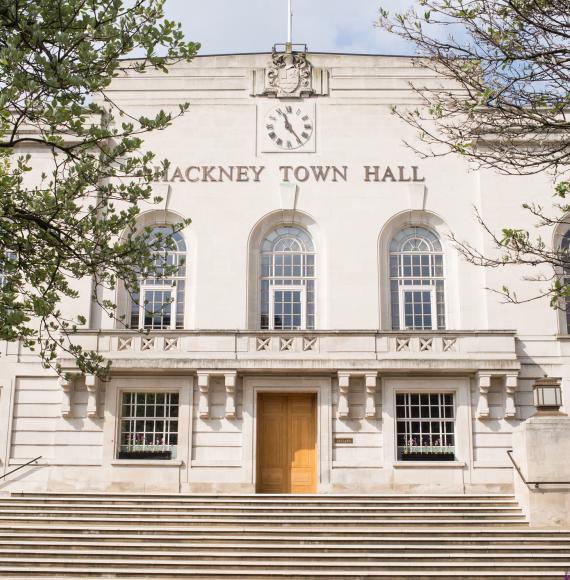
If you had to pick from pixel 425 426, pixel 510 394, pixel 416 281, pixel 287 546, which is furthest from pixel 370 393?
pixel 287 546

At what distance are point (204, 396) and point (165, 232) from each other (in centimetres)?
524

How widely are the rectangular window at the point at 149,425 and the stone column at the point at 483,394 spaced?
7.77 m

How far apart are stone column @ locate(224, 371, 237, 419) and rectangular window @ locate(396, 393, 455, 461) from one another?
4222 mm

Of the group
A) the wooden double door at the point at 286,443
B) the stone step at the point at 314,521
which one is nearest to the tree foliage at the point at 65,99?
the stone step at the point at 314,521

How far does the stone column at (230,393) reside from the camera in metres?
21.8

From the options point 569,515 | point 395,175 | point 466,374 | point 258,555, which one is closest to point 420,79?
point 395,175

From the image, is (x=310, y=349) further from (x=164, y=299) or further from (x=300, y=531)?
(x=300, y=531)

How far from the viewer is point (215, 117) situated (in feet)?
79.8

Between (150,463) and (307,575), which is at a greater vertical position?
(150,463)

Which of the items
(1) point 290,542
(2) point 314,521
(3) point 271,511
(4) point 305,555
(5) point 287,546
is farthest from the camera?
(3) point 271,511

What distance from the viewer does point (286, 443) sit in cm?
2259

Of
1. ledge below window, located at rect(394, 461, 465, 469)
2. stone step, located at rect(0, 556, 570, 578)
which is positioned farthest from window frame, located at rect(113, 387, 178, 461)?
ledge below window, located at rect(394, 461, 465, 469)

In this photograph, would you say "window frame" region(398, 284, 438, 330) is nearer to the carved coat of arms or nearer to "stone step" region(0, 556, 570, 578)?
the carved coat of arms

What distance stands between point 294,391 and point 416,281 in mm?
4598
